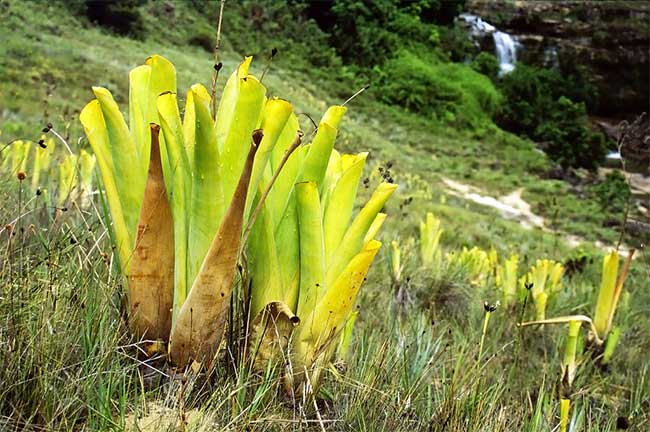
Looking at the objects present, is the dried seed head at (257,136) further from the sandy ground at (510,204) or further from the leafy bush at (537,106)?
the leafy bush at (537,106)

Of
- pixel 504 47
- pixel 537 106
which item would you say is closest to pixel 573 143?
pixel 537 106

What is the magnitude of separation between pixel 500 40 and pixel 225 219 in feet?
114

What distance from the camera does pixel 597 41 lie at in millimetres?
33125

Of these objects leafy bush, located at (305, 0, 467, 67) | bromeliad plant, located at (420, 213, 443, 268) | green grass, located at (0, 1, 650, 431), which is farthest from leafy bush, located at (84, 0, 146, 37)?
bromeliad plant, located at (420, 213, 443, 268)

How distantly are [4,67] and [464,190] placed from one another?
12043 millimetres

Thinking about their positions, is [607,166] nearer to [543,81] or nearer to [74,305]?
[543,81]

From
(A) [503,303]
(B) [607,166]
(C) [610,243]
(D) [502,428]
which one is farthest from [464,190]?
(D) [502,428]

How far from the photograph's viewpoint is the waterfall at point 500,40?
32594 mm

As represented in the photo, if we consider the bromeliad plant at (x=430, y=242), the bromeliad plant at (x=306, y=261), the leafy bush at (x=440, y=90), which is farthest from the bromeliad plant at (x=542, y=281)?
the leafy bush at (x=440, y=90)

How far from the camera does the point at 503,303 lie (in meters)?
3.32

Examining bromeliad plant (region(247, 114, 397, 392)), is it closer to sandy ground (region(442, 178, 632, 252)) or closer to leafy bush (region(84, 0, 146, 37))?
sandy ground (region(442, 178, 632, 252))

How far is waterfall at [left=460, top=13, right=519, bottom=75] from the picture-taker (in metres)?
32.6

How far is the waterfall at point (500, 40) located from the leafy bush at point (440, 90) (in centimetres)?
266

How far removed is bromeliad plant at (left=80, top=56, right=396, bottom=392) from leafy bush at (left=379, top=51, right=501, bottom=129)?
2695cm
